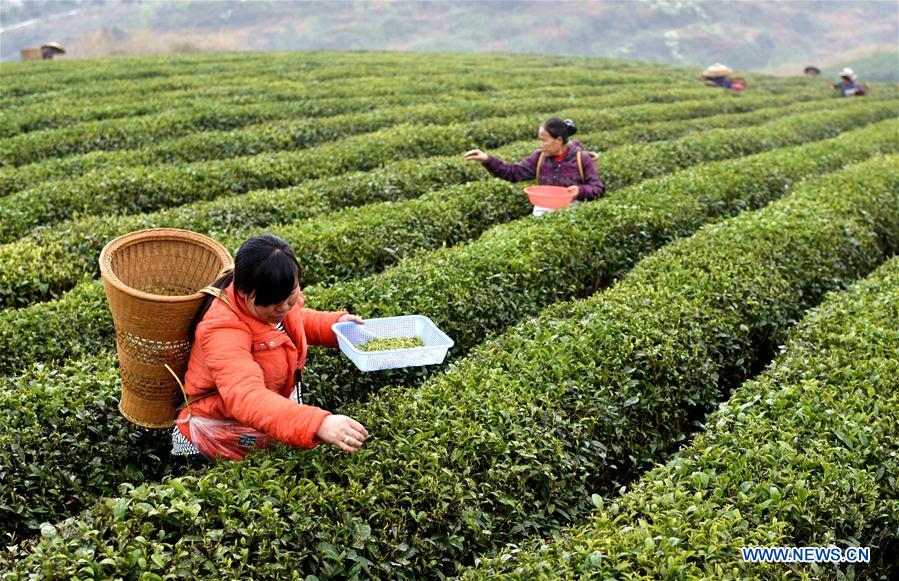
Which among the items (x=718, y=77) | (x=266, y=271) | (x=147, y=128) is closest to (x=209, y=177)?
(x=147, y=128)

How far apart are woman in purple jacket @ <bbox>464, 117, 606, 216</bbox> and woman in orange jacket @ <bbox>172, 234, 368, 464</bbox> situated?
5.62m

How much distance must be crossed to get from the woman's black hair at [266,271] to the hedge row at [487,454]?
0.99 meters

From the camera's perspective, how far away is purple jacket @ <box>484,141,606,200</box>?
972 centimetres

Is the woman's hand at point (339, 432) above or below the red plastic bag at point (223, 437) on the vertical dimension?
above

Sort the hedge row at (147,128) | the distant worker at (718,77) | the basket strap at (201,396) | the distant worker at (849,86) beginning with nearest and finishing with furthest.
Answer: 1. the basket strap at (201,396)
2. the hedge row at (147,128)
3. the distant worker at (849,86)
4. the distant worker at (718,77)

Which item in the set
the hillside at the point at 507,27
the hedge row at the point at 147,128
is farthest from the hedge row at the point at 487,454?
the hillside at the point at 507,27

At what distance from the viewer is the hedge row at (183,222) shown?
25.9 feet

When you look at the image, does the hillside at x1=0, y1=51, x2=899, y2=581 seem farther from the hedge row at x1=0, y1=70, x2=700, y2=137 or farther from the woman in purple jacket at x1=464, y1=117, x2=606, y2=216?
the hedge row at x1=0, y1=70, x2=700, y2=137

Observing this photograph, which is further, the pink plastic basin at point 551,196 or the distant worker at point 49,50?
the distant worker at point 49,50

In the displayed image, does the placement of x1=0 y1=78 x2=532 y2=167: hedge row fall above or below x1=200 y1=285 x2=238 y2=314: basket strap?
below

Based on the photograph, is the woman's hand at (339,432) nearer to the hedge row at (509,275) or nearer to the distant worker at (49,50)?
the hedge row at (509,275)

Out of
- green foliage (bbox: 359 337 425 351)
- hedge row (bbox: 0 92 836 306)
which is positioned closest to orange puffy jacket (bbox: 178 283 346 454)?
green foliage (bbox: 359 337 425 351)

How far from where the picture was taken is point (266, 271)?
395 cm

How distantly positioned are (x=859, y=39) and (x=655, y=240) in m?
88.4
